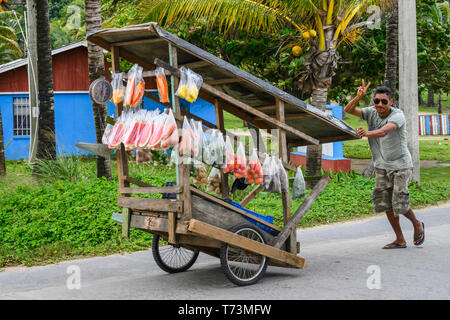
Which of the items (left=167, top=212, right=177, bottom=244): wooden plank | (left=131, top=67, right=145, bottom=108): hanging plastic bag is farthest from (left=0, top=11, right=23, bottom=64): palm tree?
(left=167, top=212, right=177, bottom=244): wooden plank

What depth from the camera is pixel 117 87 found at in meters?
5.85

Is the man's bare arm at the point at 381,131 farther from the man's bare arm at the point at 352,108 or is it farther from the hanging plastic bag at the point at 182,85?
the hanging plastic bag at the point at 182,85

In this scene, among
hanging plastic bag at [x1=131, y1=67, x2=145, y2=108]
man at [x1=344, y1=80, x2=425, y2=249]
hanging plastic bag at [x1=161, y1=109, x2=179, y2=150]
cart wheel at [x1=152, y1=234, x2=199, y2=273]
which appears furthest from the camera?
man at [x1=344, y1=80, x2=425, y2=249]

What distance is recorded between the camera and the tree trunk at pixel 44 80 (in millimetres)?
12195

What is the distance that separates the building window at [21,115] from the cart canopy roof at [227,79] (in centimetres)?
1699

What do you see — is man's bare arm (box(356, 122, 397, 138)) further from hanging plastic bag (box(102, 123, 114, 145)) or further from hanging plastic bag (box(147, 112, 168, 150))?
hanging plastic bag (box(102, 123, 114, 145))

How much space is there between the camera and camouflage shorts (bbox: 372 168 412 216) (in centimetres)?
720

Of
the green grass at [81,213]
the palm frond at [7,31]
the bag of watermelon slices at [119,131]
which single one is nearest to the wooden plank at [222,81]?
the bag of watermelon slices at [119,131]

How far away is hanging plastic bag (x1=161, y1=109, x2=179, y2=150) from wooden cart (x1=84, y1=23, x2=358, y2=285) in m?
0.14

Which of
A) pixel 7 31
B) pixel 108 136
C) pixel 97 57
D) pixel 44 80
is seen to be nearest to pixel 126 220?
pixel 108 136

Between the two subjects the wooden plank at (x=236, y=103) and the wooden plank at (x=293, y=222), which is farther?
the wooden plank at (x=293, y=222)

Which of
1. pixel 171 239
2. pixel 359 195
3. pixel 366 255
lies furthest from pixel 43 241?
pixel 359 195
